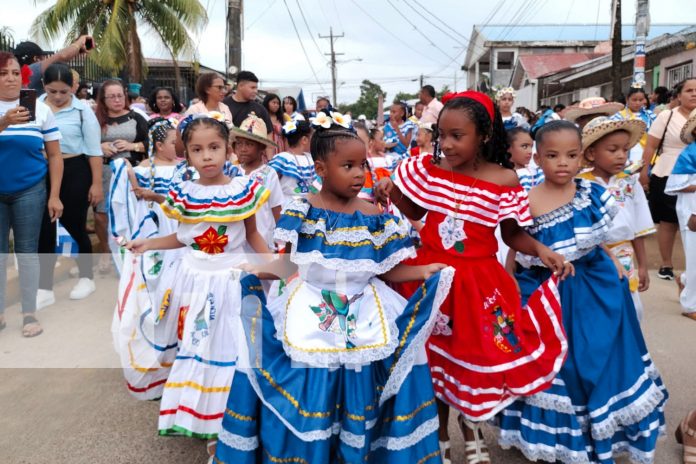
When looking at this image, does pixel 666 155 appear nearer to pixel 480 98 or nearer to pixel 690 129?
pixel 690 129

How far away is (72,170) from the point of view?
584cm

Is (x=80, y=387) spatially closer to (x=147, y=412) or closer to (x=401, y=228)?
(x=147, y=412)

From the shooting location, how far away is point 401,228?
8.79 ft

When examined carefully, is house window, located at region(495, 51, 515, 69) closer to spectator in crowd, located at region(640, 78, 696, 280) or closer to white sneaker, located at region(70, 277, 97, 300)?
spectator in crowd, located at region(640, 78, 696, 280)

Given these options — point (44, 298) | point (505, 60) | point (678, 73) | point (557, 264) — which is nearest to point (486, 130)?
point (557, 264)

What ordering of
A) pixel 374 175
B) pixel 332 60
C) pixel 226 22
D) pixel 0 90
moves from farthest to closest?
pixel 332 60 < pixel 226 22 < pixel 374 175 < pixel 0 90

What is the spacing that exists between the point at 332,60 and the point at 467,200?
5246 centimetres

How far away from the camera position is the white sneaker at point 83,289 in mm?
5961

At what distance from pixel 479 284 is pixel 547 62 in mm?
35676

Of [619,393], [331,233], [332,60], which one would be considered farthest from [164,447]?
[332,60]

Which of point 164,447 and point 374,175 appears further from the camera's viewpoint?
point 374,175

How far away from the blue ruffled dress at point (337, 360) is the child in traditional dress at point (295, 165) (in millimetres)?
2695

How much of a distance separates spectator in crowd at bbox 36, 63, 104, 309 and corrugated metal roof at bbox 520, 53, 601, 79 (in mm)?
31811

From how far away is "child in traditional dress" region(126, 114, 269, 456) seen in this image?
2.99m
